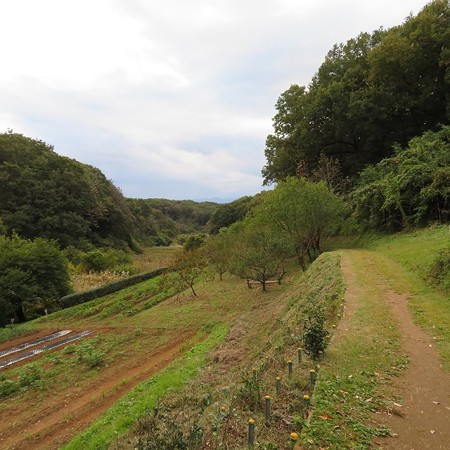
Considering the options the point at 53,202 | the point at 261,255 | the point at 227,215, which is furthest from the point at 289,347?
the point at 227,215

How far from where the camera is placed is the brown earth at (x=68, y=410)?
8.45m

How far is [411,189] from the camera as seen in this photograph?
2144 centimetres

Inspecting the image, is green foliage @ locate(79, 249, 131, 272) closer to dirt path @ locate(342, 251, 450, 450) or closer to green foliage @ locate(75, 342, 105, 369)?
green foliage @ locate(75, 342, 105, 369)

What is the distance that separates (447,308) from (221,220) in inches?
2507

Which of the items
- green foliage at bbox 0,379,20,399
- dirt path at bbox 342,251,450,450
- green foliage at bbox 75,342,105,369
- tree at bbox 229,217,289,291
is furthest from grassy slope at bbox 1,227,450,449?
tree at bbox 229,217,289,291

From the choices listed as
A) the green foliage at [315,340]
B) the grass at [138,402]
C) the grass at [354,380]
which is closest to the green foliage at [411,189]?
the grass at [354,380]

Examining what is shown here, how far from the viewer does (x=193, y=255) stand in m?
24.1

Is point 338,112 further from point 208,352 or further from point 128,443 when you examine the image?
point 128,443

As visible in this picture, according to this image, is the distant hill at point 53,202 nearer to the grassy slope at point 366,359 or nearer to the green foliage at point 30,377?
the green foliage at point 30,377

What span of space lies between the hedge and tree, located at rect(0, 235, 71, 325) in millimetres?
1173

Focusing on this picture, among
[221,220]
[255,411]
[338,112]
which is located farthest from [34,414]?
[221,220]

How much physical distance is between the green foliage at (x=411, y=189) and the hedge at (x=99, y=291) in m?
21.4

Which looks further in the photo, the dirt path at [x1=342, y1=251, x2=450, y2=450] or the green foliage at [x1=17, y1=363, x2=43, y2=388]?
the green foliage at [x1=17, y1=363, x2=43, y2=388]

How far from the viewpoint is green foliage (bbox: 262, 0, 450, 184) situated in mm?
26375
